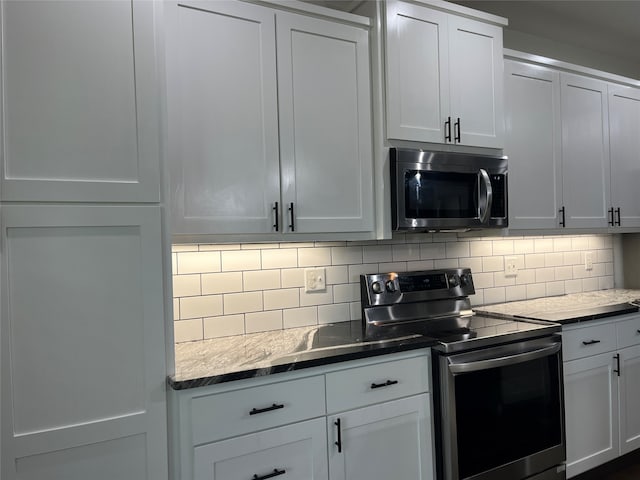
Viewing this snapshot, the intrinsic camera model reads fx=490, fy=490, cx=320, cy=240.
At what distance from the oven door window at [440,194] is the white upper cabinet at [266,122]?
0.20 meters

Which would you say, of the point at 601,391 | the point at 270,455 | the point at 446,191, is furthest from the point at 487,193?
the point at 270,455

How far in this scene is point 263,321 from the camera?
232 cm

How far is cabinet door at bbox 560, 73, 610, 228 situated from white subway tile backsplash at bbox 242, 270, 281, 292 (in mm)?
1829

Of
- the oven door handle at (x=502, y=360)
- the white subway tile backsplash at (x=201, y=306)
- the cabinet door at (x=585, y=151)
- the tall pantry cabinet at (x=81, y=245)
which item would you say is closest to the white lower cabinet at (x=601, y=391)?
the oven door handle at (x=502, y=360)

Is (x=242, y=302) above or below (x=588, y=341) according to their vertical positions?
above

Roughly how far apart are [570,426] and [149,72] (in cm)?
251

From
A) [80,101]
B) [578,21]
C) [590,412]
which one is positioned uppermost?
[578,21]

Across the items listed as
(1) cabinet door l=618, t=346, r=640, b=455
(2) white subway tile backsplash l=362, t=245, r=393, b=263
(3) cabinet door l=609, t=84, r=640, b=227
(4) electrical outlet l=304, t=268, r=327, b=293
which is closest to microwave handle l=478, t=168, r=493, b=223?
(2) white subway tile backsplash l=362, t=245, r=393, b=263

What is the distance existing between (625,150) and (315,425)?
2826 mm

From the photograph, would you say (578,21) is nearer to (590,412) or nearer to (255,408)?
(590,412)

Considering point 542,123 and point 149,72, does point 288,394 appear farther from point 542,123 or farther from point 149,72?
point 542,123

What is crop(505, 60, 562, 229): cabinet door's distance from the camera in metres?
2.72

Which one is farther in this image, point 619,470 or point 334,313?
point 619,470

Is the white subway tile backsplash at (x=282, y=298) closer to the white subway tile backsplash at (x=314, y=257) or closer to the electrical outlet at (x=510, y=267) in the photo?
the white subway tile backsplash at (x=314, y=257)
